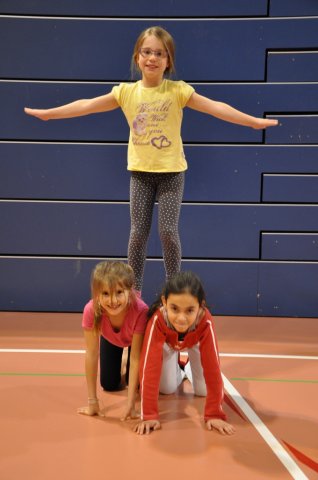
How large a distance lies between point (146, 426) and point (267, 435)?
0.40m

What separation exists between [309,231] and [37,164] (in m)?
1.80

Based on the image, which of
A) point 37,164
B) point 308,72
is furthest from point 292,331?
point 37,164

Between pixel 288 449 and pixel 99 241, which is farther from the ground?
pixel 99 241

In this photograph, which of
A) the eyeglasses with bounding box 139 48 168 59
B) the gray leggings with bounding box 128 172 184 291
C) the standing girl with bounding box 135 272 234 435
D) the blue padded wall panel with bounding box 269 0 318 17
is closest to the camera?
the standing girl with bounding box 135 272 234 435

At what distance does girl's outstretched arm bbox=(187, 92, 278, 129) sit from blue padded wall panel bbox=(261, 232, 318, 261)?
113 centimetres

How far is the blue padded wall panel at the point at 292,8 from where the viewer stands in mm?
3102

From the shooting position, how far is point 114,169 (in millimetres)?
3223

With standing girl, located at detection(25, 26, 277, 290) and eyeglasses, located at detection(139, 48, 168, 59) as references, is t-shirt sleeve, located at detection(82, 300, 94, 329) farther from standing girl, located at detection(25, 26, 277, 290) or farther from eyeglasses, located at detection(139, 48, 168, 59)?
eyeglasses, located at detection(139, 48, 168, 59)

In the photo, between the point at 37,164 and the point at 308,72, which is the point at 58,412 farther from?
the point at 308,72

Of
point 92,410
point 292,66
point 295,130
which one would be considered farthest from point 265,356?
point 292,66

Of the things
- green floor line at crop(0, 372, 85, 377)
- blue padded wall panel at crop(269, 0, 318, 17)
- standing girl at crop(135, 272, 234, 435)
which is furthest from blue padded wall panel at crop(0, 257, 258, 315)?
blue padded wall panel at crop(269, 0, 318, 17)

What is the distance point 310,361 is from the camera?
96.9 inches

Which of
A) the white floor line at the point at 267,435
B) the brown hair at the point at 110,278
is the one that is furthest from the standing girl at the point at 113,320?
the white floor line at the point at 267,435

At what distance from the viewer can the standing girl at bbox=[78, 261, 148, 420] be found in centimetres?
174
